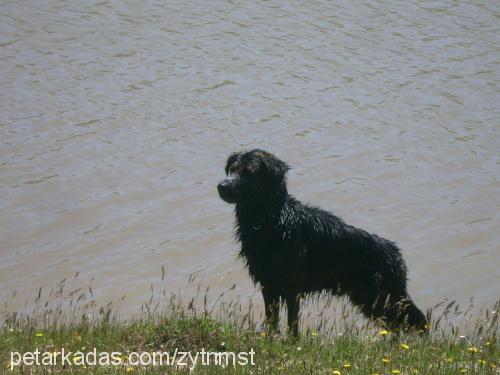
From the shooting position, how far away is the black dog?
745cm

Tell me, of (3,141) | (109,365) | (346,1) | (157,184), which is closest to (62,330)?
(109,365)

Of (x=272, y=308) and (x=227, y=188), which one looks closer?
(x=227, y=188)

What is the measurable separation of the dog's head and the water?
3.34ft

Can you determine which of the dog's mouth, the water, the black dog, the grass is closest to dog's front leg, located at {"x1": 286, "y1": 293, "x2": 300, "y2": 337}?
the black dog

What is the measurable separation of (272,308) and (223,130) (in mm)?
7456

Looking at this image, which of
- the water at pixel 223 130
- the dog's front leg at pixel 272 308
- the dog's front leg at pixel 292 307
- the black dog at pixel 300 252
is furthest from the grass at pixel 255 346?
the water at pixel 223 130

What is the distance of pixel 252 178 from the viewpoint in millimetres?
7387

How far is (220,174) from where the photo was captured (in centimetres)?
1284

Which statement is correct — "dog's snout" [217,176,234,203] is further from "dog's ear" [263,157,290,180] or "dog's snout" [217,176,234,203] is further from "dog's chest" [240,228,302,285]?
"dog's chest" [240,228,302,285]

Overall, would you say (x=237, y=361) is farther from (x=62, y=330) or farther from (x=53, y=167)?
(x=53, y=167)

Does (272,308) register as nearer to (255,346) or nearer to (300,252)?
(300,252)

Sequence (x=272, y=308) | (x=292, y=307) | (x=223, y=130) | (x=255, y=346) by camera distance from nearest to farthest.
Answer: (x=255, y=346)
(x=272, y=308)
(x=292, y=307)
(x=223, y=130)

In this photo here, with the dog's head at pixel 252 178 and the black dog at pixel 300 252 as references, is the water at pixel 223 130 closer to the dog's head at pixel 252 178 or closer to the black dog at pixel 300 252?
the black dog at pixel 300 252

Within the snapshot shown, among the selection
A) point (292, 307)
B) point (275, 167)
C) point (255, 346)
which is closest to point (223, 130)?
point (275, 167)
